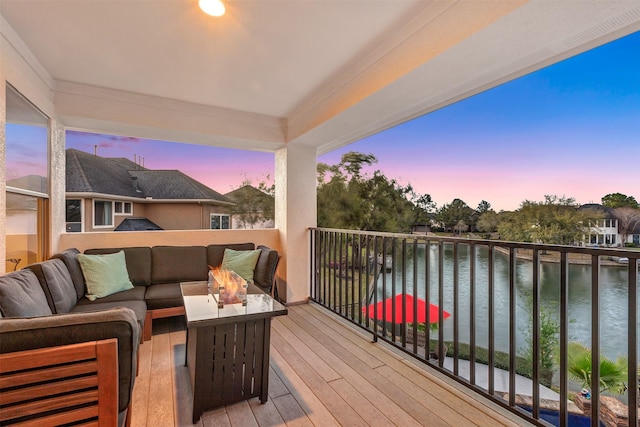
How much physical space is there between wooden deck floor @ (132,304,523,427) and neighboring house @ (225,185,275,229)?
2.15 metres

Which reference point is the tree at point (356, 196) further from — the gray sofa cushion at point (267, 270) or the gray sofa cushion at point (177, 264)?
the gray sofa cushion at point (177, 264)

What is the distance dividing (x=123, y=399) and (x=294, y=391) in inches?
46.8

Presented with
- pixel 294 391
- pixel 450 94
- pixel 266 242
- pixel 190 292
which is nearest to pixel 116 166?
pixel 266 242

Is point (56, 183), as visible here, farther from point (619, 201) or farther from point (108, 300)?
point (619, 201)

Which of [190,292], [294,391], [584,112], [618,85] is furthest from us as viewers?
[190,292]

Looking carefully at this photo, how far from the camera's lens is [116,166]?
13.7ft

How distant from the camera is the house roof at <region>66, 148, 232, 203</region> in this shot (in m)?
3.80

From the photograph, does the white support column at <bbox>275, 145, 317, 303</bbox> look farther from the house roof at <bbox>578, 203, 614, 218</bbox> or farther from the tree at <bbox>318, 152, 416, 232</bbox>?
the house roof at <bbox>578, 203, 614, 218</bbox>

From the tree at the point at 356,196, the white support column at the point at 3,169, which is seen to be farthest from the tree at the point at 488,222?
the white support column at the point at 3,169

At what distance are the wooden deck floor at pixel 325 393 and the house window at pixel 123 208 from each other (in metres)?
1.99

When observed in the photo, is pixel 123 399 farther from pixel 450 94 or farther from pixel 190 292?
pixel 450 94

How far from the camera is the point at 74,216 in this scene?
370 centimetres

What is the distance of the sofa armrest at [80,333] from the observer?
45.6 inches

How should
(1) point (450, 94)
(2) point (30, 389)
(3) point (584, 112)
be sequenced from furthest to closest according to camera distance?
(1) point (450, 94) < (3) point (584, 112) < (2) point (30, 389)
